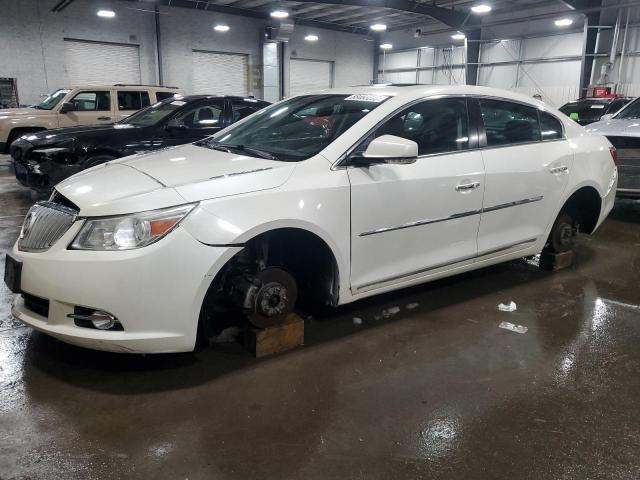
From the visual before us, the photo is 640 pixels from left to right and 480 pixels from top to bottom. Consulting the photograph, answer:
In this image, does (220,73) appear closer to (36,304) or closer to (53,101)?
(53,101)

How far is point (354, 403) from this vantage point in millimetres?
2379

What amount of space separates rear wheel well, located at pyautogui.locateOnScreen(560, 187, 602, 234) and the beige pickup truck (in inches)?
328

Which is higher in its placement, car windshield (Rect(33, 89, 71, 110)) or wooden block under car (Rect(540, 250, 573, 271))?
car windshield (Rect(33, 89, 71, 110))

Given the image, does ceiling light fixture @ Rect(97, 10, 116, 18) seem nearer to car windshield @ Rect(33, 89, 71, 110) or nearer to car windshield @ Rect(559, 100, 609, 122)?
car windshield @ Rect(33, 89, 71, 110)

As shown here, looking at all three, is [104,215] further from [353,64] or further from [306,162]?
[353,64]

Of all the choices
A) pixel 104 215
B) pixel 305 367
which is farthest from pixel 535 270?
pixel 104 215

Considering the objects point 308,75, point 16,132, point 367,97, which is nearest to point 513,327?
point 367,97

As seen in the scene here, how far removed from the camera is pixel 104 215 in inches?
90.7

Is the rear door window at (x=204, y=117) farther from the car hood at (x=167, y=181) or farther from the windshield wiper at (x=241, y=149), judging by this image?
the car hood at (x=167, y=181)

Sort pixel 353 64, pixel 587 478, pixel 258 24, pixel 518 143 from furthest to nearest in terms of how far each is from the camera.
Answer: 1. pixel 353 64
2. pixel 258 24
3. pixel 518 143
4. pixel 587 478

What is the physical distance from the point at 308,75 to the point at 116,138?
15684 mm

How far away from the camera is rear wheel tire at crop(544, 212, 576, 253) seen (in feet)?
13.5

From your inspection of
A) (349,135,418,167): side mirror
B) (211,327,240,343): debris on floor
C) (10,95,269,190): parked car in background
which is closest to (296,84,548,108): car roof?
(349,135,418,167): side mirror

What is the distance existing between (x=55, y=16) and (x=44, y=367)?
15.4 m
